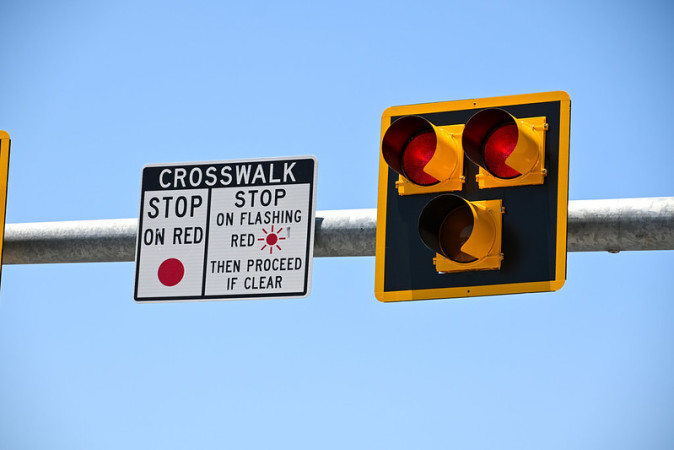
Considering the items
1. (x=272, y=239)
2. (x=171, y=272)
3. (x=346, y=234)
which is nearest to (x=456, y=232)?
(x=346, y=234)

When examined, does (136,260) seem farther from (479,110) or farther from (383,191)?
(479,110)

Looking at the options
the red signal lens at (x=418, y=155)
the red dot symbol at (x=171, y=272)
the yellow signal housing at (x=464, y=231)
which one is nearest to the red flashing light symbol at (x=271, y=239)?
the red dot symbol at (x=171, y=272)

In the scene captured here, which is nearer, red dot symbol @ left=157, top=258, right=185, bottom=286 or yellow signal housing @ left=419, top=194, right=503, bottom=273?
yellow signal housing @ left=419, top=194, right=503, bottom=273

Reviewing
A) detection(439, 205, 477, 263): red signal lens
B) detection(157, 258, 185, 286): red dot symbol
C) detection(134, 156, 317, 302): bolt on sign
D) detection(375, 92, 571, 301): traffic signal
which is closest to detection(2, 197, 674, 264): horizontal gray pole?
detection(134, 156, 317, 302): bolt on sign

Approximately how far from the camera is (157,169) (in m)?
8.24

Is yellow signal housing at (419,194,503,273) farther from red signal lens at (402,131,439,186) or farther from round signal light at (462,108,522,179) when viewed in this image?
red signal lens at (402,131,439,186)

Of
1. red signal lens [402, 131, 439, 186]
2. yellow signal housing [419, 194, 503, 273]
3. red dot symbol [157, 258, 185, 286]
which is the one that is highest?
red signal lens [402, 131, 439, 186]

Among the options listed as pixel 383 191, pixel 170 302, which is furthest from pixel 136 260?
pixel 383 191

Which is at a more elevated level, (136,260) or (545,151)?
(545,151)

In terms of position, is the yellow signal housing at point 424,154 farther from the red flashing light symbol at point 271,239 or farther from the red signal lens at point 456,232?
the red flashing light symbol at point 271,239

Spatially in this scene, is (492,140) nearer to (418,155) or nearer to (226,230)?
(418,155)

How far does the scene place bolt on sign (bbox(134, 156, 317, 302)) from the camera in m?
7.89

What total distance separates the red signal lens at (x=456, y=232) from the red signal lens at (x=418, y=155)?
0.31 m

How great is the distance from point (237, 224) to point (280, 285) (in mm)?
450
